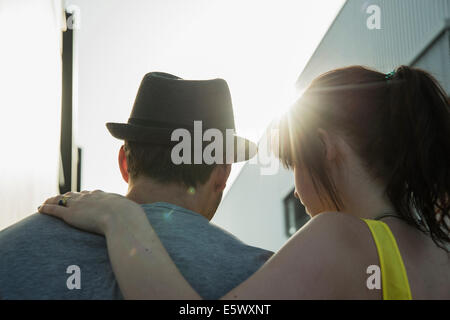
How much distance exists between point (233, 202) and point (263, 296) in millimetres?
27201

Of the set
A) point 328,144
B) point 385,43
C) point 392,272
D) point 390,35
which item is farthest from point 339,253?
point 385,43

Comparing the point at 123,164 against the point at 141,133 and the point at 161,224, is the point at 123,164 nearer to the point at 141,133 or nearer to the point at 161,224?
the point at 141,133

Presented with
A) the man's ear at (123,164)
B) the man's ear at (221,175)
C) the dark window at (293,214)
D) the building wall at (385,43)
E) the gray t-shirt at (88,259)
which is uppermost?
the building wall at (385,43)

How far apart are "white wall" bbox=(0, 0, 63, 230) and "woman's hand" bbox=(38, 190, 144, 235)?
508 mm

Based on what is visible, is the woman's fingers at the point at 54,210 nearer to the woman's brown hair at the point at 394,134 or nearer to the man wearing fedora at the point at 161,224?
the man wearing fedora at the point at 161,224

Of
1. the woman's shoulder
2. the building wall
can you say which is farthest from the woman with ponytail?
the building wall

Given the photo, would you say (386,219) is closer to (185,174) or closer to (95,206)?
(185,174)

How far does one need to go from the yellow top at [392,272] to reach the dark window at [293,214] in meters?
12.0

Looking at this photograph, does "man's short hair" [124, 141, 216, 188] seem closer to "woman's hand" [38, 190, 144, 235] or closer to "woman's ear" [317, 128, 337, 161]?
"woman's hand" [38, 190, 144, 235]

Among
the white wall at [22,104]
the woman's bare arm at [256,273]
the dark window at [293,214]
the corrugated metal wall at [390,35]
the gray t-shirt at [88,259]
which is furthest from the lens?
the dark window at [293,214]

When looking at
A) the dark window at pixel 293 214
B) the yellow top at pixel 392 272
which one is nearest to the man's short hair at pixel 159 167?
the yellow top at pixel 392 272

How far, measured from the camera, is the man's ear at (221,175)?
2.19m

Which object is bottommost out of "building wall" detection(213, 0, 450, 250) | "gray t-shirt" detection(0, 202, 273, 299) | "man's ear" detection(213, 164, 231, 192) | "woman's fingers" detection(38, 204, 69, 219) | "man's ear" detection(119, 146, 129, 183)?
"gray t-shirt" detection(0, 202, 273, 299)

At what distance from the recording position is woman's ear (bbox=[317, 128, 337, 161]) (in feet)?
5.76
